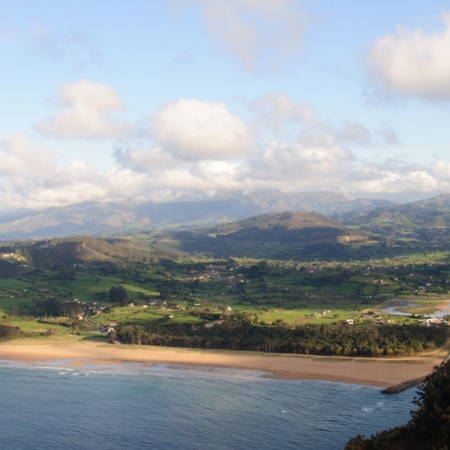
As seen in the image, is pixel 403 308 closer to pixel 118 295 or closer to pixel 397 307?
pixel 397 307

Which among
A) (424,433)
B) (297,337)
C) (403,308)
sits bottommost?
(424,433)

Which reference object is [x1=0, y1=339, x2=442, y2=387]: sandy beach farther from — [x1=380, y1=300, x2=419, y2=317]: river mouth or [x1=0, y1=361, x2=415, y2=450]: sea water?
[x1=380, y1=300, x2=419, y2=317]: river mouth

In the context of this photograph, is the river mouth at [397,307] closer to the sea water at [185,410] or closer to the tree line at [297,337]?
the tree line at [297,337]

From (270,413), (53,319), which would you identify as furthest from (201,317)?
(270,413)

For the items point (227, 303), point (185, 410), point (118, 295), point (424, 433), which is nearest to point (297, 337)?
point (185, 410)

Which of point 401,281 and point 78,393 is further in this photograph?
point 401,281

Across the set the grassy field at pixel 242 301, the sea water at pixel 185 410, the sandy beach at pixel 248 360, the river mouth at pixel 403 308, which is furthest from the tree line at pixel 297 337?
the river mouth at pixel 403 308

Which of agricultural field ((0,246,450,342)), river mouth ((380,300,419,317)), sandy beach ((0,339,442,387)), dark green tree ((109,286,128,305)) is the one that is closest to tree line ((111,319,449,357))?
sandy beach ((0,339,442,387))

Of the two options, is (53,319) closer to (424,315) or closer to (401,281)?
(424,315)
